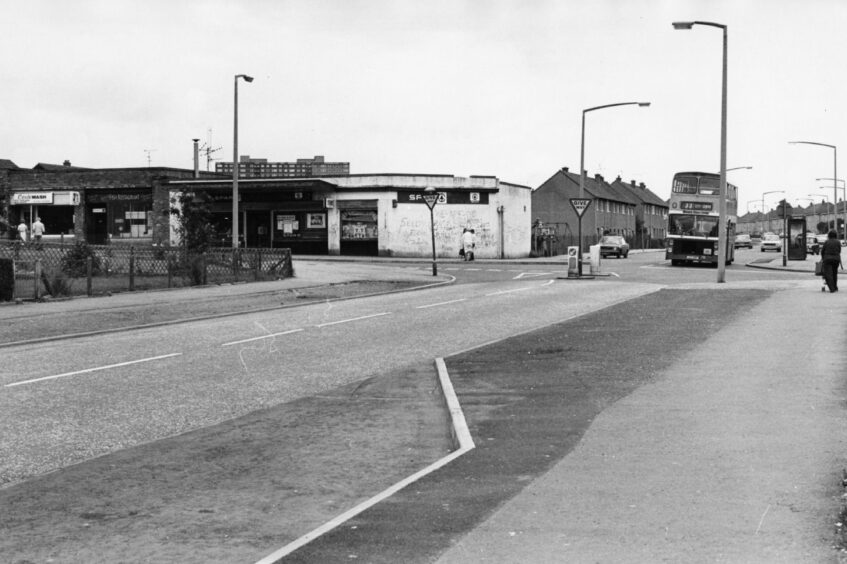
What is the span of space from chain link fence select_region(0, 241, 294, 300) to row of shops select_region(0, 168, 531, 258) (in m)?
23.7

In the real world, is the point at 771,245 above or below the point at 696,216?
below

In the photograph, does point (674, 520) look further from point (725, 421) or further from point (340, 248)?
point (340, 248)

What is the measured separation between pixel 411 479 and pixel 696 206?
39.5 m

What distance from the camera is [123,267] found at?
90.4 ft

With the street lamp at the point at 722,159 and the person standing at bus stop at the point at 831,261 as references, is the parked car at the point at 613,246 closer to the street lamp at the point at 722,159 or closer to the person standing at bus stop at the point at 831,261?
the street lamp at the point at 722,159

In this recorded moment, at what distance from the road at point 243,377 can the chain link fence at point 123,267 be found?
5739 mm

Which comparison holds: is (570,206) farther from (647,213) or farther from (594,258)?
(594,258)

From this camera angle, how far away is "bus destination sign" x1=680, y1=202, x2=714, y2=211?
1699 inches

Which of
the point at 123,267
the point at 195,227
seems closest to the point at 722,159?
the point at 195,227

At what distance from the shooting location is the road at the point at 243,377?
7.51 metres

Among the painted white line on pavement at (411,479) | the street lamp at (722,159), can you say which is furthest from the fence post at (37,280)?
the street lamp at (722,159)

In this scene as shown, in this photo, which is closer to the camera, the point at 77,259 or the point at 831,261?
the point at 831,261

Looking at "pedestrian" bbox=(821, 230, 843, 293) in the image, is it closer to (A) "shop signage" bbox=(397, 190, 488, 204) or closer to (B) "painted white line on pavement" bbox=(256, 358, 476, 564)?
(B) "painted white line on pavement" bbox=(256, 358, 476, 564)

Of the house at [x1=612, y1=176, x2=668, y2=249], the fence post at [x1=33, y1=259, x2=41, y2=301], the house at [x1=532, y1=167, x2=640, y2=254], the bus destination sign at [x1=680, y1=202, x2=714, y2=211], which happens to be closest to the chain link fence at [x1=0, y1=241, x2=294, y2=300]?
the fence post at [x1=33, y1=259, x2=41, y2=301]
